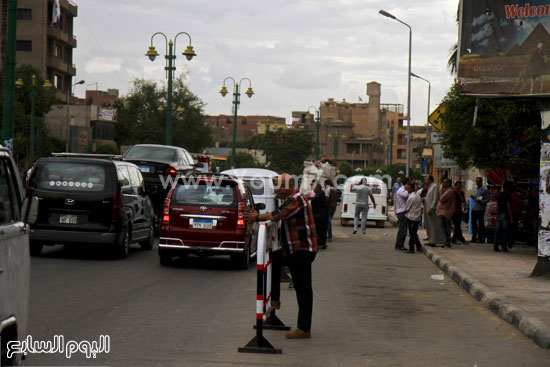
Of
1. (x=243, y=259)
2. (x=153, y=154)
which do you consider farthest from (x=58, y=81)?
(x=243, y=259)

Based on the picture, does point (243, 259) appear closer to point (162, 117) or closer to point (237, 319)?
point (237, 319)

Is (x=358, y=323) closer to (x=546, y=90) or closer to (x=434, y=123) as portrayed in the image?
(x=546, y=90)

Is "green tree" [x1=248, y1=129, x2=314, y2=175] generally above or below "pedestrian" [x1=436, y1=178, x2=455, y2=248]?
above

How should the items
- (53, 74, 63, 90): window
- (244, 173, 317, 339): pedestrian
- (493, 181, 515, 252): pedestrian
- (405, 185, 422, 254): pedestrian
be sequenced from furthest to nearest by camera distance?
1. (53, 74, 63, 90): window
2. (405, 185, 422, 254): pedestrian
3. (493, 181, 515, 252): pedestrian
4. (244, 173, 317, 339): pedestrian

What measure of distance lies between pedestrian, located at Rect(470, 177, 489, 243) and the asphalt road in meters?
9.15

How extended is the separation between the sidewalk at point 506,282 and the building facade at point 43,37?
66.4m

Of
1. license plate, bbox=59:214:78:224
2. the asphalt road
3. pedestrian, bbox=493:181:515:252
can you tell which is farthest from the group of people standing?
license plate, bbox=59:214:78:224

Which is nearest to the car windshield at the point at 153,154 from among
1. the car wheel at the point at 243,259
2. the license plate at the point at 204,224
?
the car wheel at the point at 243,259

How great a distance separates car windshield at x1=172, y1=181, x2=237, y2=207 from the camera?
15.2 metres

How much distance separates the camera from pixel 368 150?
145m

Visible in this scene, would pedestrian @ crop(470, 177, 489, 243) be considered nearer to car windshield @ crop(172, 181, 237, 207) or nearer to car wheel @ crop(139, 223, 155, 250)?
car wheel @ crop(139, 223, 155, 250)

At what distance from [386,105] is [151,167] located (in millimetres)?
149385

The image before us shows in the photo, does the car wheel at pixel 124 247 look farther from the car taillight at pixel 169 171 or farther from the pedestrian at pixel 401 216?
the pedestrian at pixel 401 216

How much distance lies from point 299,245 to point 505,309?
3.47 metres
